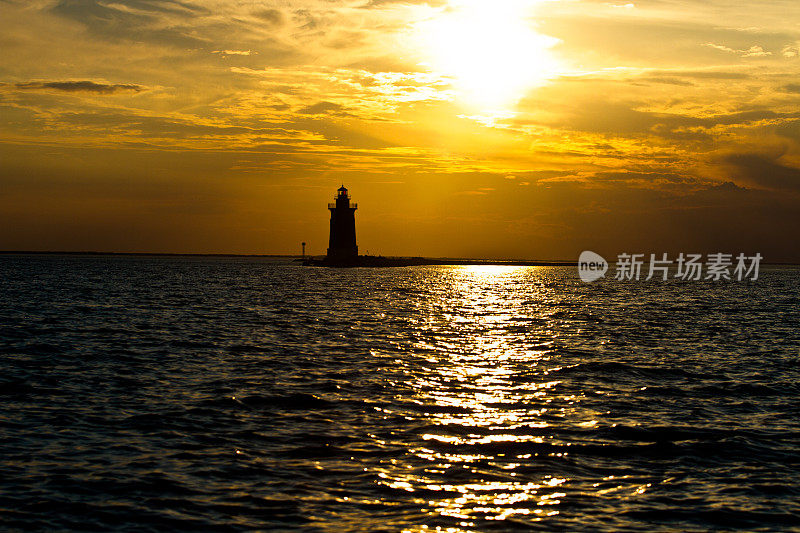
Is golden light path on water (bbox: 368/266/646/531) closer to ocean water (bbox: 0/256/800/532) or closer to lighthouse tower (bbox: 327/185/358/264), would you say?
ocean water (bbox: 0/256/800/532)

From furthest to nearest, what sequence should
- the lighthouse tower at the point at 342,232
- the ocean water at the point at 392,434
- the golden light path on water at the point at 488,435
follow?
the lighthouse tower at the point at 342,232 → the golden light path on water at the point at 488,435 → the ocean water at the point at 392,434

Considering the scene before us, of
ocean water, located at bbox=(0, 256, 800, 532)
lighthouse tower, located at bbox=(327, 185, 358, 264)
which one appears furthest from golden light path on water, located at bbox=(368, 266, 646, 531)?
lighthouse tower, located at bbox=(327, 185, 358, 264)

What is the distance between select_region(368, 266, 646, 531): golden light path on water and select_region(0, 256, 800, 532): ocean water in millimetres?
62

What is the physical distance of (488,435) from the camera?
51.8ft

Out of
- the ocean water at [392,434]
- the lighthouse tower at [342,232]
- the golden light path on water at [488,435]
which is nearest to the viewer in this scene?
the ocean water at [392,434]

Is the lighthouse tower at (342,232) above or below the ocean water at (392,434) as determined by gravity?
above

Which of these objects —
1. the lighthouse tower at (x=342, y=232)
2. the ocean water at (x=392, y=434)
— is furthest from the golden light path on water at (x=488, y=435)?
the lighthouse tower at (x=342, y=232)

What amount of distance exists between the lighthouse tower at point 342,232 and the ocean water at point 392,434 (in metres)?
113

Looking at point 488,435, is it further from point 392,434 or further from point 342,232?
point 342,232

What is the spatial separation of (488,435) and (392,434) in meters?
2.02

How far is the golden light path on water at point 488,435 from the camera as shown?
1177 centimetres

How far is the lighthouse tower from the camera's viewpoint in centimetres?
14512

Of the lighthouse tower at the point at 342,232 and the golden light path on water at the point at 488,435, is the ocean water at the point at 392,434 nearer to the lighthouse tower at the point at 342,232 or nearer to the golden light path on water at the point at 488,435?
the golden light path on water at the point at 488,435

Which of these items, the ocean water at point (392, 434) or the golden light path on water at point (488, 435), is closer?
the ocean water at point (392, 434)
